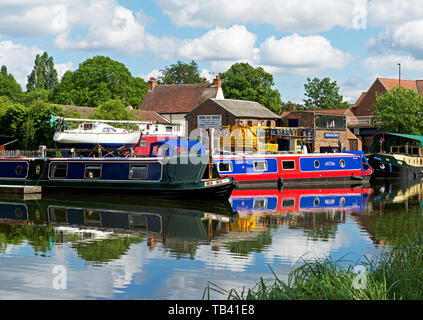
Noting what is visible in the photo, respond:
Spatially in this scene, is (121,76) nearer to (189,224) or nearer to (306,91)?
(306,91)

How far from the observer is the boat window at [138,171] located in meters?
23.0

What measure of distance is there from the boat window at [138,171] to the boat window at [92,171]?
1823mm

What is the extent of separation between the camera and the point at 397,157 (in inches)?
1500

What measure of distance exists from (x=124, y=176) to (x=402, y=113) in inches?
1386

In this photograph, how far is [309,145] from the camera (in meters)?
50.0

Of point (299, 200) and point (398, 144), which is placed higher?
point (398, 144)

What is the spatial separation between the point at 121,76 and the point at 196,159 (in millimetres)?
44471

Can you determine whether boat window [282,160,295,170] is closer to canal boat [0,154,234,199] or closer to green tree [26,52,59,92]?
canal boat [0,154,234,199]

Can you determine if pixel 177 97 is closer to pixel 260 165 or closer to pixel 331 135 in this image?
pixel 331 135

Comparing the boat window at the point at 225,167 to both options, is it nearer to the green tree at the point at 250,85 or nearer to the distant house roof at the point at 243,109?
the distant house roof at the point at 243,109

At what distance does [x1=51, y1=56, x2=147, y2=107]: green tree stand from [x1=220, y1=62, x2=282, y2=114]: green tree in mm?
11546

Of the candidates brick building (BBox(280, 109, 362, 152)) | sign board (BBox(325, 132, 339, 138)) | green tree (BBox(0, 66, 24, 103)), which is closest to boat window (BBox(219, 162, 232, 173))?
brick building (BBox(280, 109, 362, 152))

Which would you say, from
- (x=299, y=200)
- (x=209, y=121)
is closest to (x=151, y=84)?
(x=209, y=121)
